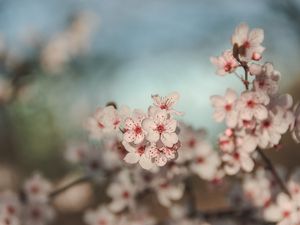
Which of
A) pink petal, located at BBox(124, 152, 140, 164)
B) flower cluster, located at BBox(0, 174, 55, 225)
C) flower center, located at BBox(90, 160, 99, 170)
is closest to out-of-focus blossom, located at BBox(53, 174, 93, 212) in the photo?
flower center, located at BBox(90, 160, 99, 170)

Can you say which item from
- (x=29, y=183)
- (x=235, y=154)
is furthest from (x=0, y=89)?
(x=235, y=154)

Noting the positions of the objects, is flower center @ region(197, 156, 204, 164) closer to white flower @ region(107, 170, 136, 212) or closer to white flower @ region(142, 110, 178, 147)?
white flower @ region(107, 170, 136, 212)

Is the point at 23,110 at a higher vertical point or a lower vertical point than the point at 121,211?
higher

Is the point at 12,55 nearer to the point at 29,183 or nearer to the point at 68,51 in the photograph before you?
the point at 68,51

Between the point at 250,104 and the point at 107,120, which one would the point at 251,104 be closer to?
the point at 250,104

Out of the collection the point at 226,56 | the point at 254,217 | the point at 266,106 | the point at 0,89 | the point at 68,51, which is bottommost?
the point at 254,217

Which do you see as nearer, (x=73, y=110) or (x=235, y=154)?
(x=235, y=154)

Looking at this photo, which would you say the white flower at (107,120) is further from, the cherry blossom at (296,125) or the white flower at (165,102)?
the cherry blossom at (296,125)
